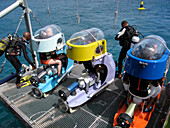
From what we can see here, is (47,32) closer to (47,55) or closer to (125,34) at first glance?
(47,55)

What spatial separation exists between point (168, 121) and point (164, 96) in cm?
108

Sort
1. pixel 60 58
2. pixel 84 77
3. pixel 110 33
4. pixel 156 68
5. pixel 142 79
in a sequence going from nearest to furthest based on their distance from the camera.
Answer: pixel 156 68, pixel 142 79, pixel 84 77, pixel 60 58, pixel 110 33

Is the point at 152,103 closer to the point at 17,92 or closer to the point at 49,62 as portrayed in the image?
the point at 49,62

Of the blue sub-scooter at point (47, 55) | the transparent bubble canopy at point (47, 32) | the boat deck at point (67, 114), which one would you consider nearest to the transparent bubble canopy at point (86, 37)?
the blue sub-scooter at point (47, 55)

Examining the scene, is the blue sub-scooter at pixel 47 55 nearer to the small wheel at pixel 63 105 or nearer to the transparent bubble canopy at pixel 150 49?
the small wheel at pixel 63 105

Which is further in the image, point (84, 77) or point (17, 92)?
point (17, 92)

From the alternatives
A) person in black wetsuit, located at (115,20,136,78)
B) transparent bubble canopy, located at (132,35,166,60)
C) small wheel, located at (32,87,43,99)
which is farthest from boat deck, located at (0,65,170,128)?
transparent bubble canopy, located at (132,35,166,60)

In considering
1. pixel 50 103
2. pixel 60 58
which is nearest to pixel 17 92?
pixel 50 103

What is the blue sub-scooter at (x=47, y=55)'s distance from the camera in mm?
4258

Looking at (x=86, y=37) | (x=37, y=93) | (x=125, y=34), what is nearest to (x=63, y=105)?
(x=37, y=93)

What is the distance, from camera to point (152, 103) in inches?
141

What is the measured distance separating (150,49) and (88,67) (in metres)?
1.89

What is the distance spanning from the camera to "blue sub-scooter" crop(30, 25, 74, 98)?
426cm

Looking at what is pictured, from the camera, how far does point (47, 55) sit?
4484 millimetres
